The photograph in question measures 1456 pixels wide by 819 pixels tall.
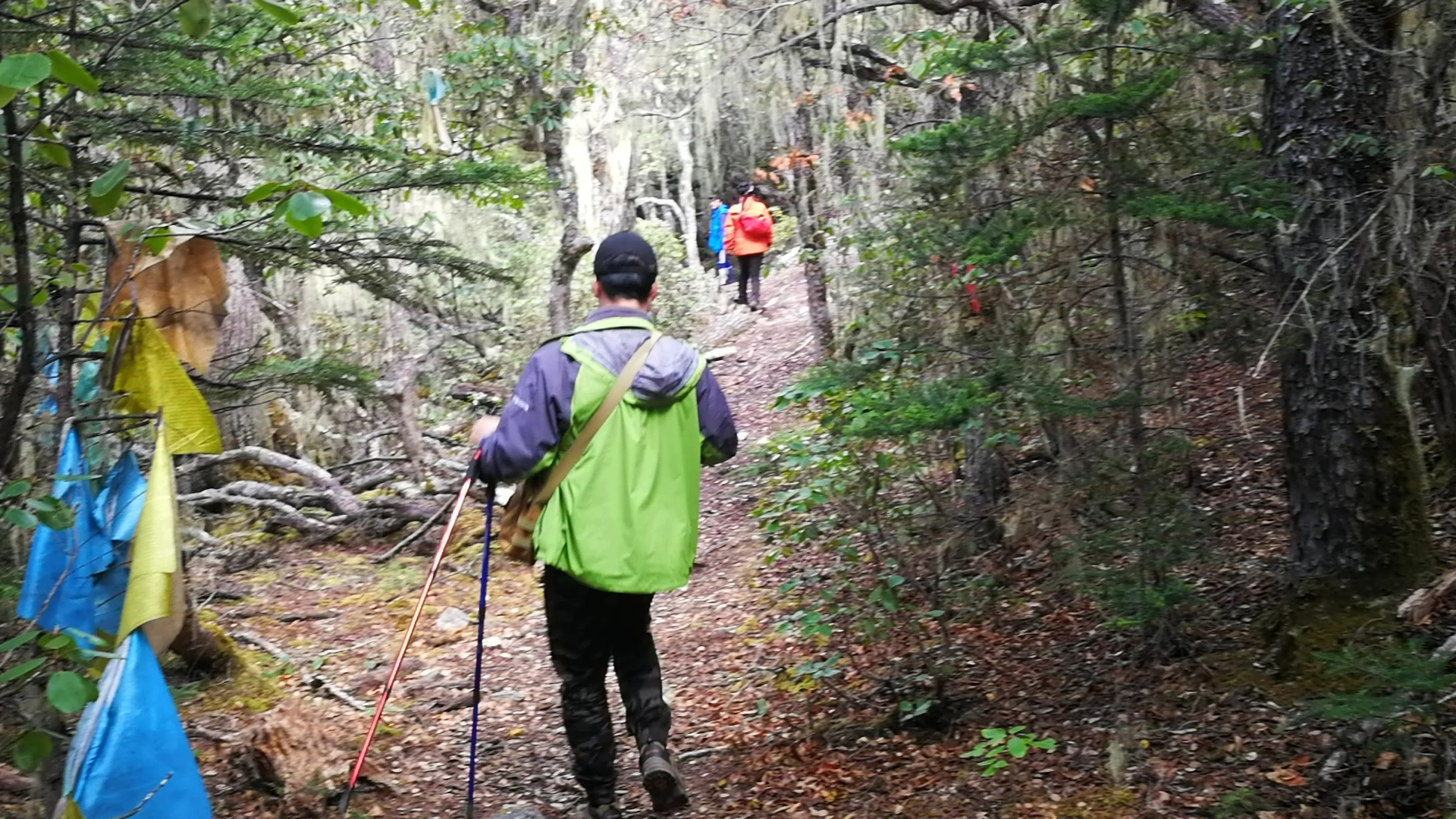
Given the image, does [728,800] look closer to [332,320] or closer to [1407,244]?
[1407,244]

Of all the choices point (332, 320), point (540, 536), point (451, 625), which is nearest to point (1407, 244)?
point (540, 536)

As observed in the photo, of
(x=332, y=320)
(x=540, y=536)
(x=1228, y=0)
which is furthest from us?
(x=332, y=320)

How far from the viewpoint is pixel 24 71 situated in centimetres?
176

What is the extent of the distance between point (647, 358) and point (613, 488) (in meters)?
0.43

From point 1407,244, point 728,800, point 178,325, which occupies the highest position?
point 178,325

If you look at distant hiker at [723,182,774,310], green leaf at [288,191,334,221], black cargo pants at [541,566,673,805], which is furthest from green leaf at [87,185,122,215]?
distant hiker at [723,182,774,310]

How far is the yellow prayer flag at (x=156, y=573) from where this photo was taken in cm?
272

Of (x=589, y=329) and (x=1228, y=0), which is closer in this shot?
(x=589, y=329)

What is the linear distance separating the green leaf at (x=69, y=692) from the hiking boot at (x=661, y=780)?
1951mm

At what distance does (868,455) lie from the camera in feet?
13.9

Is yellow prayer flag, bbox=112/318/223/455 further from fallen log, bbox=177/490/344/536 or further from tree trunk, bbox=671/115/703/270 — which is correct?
tree trunk, bbox=671/115/703/270

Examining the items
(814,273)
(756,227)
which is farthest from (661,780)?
(756,227)

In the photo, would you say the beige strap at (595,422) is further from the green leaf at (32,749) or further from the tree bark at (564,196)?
the tree bark at (564,196)

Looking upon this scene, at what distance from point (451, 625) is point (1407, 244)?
5456 mm
